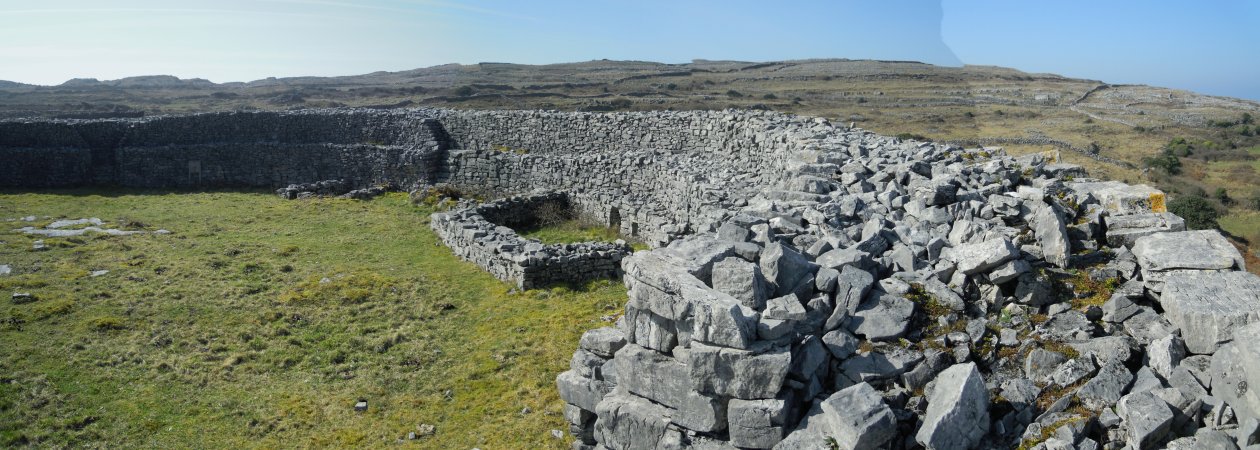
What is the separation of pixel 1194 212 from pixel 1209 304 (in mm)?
19673

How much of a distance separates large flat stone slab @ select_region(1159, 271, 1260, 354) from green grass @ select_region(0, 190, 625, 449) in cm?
684

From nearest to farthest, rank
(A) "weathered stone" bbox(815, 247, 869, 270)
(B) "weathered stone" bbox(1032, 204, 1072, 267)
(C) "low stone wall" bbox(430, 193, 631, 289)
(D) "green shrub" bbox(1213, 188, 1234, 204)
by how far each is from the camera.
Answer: (A) "weathered stone" bbox(815, 247, 869, 270) < (B) "weathered stone" bbox(1032, 204, 1072, 267) < (C) "low stone wall" bbox(430, 193, 631, 289) < (D) "green shrub" bbox(1213, 188, 1234, 204)

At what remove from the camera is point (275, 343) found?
43.2ft

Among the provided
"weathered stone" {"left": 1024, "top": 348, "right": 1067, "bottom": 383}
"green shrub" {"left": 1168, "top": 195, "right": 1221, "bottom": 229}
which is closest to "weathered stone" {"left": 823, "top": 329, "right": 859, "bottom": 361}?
"weathered stone" {"left": 1024, "top": 348, "right": 1067, "bottom": 383}

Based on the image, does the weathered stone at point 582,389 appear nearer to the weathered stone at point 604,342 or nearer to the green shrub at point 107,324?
the weathered stone at point 604,342

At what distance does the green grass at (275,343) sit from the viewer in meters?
10.3

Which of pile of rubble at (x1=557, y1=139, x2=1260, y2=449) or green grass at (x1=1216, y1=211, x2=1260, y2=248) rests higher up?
pile of rubble at (x1=557, y1=139, x2=1260, y2=449)

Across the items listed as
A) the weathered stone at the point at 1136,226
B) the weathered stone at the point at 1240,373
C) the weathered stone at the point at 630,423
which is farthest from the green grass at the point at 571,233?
the weathered stone at the point at 1240,373

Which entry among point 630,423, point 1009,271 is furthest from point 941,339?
point 630,423

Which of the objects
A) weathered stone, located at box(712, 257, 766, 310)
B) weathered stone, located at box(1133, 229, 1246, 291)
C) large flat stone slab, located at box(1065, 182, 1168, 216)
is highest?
large flat stone slab, located at box(1065, 182, 1168, 216)

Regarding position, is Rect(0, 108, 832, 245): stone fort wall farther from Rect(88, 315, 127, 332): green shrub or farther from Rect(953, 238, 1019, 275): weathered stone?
Rect(953, 238, 1019, 275): weathered stone

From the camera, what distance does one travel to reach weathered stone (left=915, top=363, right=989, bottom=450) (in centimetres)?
538

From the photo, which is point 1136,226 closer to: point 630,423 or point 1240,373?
point 1240,373

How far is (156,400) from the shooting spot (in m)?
11.0
